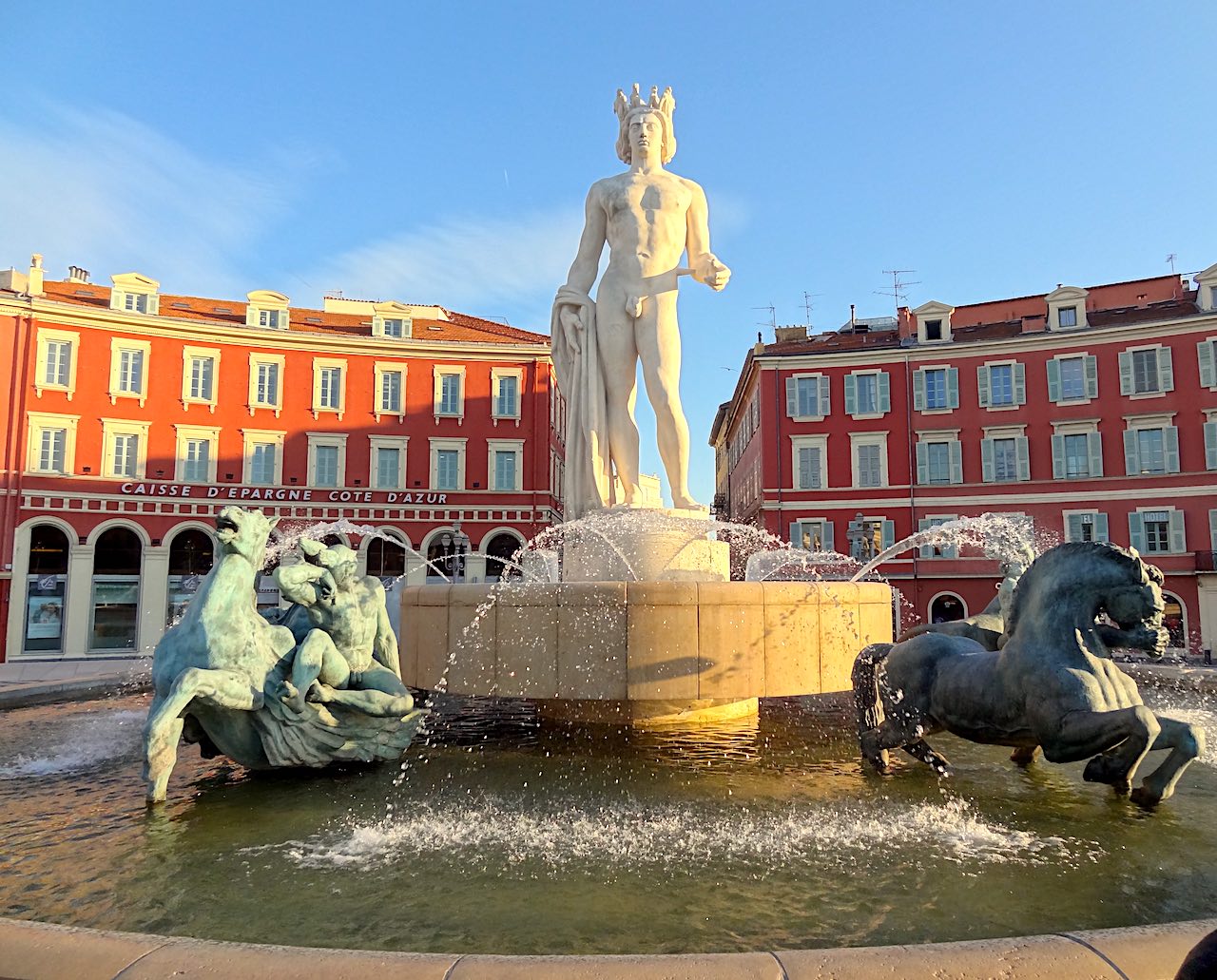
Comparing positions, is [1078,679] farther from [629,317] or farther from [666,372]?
[629,317]

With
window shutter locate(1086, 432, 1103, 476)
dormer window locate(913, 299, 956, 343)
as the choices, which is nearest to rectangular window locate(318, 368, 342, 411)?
dormer window locate(913, 299, 956, 343)

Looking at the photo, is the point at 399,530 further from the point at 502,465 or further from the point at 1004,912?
the point at 1004,912

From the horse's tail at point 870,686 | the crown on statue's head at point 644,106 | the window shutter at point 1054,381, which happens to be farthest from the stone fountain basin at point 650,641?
the window shutter at point 1054,381

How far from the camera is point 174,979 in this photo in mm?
2312

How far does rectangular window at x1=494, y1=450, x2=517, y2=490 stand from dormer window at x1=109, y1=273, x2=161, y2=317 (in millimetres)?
15389

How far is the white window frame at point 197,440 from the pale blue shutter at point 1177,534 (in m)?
38.9

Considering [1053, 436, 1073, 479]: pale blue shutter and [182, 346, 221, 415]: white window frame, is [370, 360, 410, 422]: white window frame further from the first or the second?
[1053, 436, 1073, 479]: pale blue shutter

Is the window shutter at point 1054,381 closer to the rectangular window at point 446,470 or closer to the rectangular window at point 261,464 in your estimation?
the rectangular window at point 446,470

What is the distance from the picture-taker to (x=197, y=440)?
34594mm

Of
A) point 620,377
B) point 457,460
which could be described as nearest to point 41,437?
point 457,460

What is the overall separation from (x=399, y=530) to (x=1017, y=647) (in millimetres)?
33503

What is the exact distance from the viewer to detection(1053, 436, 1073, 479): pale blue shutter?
35.2m

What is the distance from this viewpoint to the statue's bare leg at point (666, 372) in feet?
30.1

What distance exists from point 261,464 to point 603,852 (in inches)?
1370
